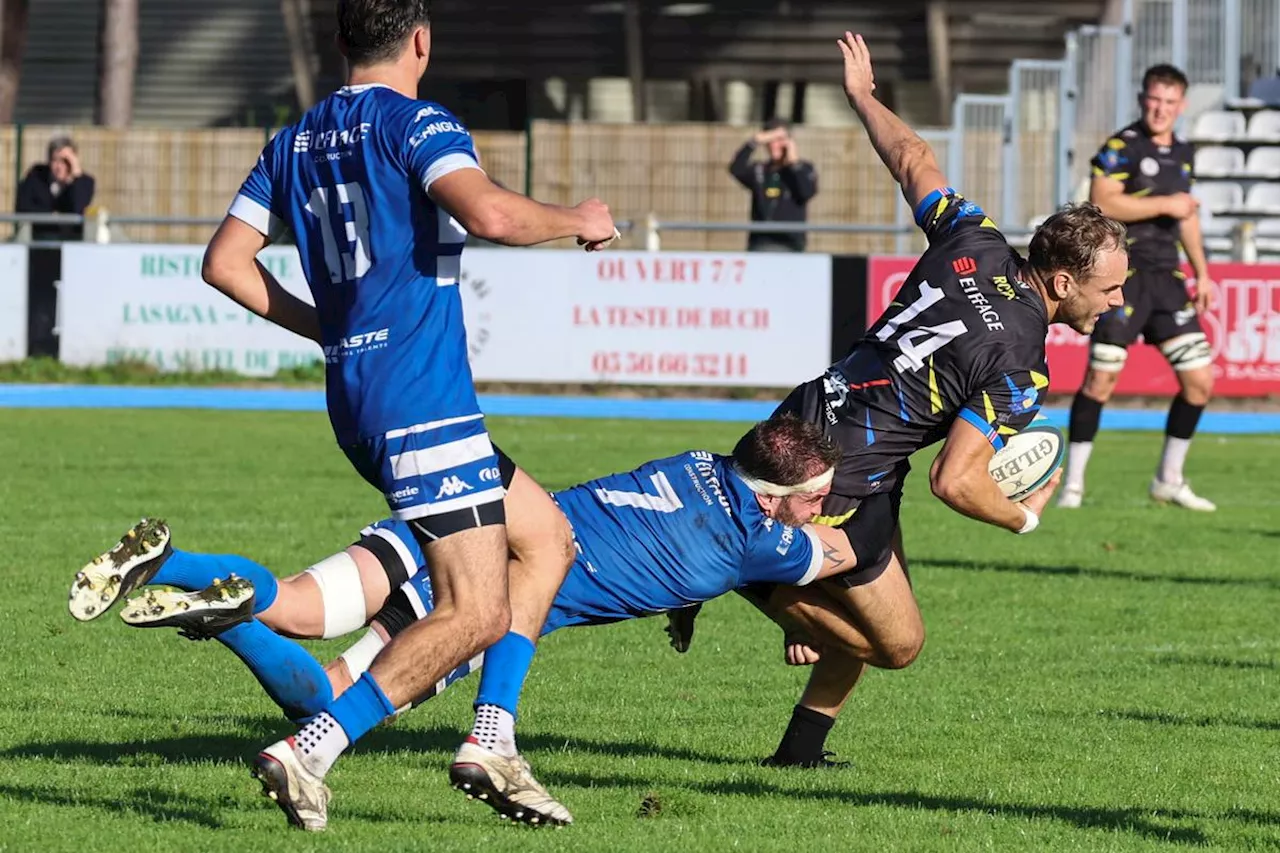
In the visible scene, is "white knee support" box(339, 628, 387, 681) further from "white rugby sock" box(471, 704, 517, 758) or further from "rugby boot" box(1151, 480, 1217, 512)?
"rugby boot" box(1151, 480, 1217, 512)

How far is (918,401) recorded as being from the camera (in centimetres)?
625

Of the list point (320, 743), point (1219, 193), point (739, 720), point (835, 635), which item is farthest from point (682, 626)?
point (1219, 193)

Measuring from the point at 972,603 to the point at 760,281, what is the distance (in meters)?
10.8

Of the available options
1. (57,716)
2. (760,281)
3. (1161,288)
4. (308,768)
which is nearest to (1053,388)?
(760,281)

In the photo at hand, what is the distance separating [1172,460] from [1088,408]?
0.67m

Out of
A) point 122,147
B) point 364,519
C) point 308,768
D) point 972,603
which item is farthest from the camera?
point 122,147

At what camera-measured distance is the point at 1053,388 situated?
20359 millimetres

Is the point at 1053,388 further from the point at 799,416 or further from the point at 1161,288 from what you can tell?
the point at 799,416

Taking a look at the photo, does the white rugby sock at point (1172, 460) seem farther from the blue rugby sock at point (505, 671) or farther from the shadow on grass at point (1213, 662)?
the blue rugby sock at point (505, 671)

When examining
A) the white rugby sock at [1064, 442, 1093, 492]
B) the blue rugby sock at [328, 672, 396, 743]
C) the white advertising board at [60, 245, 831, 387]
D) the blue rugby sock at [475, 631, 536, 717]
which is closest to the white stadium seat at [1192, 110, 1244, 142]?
the white advertising board at [60, 245, 831, 387]

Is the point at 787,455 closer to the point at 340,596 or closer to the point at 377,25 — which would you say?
the point at 340,596

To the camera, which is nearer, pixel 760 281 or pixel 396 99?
pixel 396 99

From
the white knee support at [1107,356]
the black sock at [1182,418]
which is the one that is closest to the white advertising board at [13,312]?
the white knee support at [1107,356]

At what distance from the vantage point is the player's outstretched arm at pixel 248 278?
5.43m
